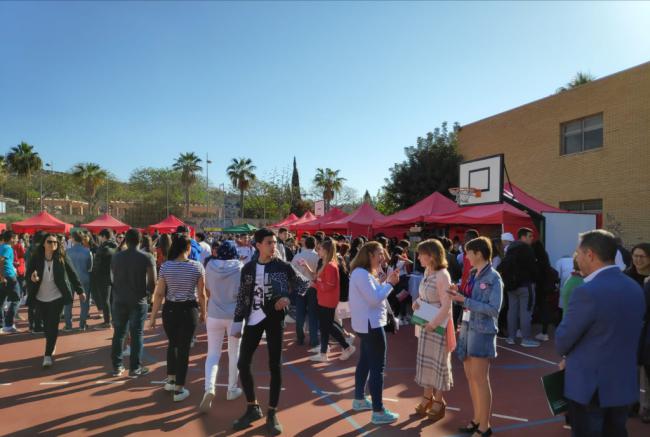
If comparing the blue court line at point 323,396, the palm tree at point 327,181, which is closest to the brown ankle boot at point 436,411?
the blue court line at point 323,396

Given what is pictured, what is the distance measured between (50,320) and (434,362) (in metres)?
5.41

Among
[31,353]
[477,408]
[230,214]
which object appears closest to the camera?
[477,408]

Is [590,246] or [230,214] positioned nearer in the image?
[590,246]

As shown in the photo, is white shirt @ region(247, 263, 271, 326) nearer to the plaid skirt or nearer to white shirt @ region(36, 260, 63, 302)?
the plaid skirt

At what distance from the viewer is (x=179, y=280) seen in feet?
16.9

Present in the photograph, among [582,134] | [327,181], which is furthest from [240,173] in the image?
[582,134]

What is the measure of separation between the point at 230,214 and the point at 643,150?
20.6m

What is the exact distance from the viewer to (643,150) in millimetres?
16328

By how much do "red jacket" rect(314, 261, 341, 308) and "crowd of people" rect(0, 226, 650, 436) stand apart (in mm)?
17

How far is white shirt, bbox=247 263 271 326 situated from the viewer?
4348 mm

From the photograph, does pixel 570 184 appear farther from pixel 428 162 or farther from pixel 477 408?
pixel 477 408

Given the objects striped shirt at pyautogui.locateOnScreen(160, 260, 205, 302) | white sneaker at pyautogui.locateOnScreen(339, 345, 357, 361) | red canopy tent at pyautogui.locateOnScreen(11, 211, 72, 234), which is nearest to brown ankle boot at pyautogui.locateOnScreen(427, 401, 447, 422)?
white sneaker at pyautogui.locateOnScreen(339, 345, 357, 361)

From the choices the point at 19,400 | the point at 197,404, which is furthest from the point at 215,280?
the point at 19,400

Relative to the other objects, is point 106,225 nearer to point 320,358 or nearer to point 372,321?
point 320,358
